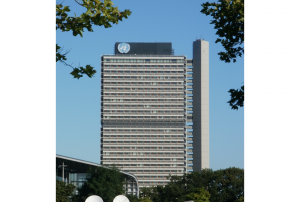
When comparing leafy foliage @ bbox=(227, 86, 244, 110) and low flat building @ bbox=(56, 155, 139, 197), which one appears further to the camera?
low flat building @ bbox=(56, 155, 139, 197)

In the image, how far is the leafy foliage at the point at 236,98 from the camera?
673 cm

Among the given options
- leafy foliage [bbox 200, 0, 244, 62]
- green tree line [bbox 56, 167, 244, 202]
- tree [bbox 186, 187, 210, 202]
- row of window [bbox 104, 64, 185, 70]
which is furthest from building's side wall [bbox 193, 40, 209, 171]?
leafy foliage [bbox 200, 0, 244, 62]

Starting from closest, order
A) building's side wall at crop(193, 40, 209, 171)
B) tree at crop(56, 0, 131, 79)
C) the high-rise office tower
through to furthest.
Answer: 1. tree at crop(56, 0, 131, 79)
2. the high-rise office tower
3. building's side wall at crop(193, 40, 209, 171)

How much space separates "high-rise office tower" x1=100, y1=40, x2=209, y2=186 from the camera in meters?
97.7

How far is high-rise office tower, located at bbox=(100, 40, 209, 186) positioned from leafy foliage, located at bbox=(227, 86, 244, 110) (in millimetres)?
91149

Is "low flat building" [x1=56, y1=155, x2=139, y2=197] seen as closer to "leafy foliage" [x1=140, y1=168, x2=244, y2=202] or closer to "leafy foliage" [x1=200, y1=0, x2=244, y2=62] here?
"leafy foliage" [x1=140, y1=168, x2=244, y2=202]

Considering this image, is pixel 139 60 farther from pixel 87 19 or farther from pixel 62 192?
pixel 87 19

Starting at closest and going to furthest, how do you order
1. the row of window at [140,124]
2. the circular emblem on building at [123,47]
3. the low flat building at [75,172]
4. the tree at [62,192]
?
the tree at [62,192] → the low flat building at [75,172] → the row of window at [140,124] → the circular emblem on building at [123,47]

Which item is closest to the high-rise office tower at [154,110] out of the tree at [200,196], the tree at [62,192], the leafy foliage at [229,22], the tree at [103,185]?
the tree at [103,185]

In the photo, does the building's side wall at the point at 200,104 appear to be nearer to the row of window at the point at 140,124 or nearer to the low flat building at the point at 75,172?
the row of window at the point at 140,124

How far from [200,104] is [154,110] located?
11.7m

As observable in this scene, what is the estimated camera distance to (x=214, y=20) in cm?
690

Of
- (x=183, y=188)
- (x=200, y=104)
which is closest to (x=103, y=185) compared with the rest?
(x=183, y=188)

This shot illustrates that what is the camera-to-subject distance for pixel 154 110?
10038 cm
